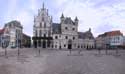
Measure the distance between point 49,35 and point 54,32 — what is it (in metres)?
2.58

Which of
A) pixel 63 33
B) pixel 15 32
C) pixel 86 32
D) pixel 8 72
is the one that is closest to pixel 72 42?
pixel 63 33

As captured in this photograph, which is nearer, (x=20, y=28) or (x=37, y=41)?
(x=37, y=41)

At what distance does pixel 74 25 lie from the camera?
7981 centimetres

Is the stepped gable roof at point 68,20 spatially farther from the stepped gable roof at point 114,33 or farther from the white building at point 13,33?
the stepped gable roof at point 114,33

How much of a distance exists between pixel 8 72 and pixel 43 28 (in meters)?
58.6

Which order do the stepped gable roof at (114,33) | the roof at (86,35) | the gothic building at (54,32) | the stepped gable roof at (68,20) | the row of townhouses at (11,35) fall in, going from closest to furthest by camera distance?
the gothic building at (54,32) < the row of townhouses at (11,35) < the stepped gable roof at (68,20) < the roof at (86,35) < the stepped gable roof at (114,33)

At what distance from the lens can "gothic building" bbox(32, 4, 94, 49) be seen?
71500 mm

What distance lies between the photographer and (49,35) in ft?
242

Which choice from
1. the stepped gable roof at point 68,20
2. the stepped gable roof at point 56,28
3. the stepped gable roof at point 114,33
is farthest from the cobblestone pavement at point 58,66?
the stepped gable roof at point 114,33

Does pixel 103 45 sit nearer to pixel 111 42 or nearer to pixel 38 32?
pixel 111 42

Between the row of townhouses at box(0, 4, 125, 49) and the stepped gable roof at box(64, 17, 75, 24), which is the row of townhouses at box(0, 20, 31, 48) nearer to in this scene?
the row of townhouses at box(0, 4, 125, 49)

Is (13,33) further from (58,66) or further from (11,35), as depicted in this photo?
(58,66)

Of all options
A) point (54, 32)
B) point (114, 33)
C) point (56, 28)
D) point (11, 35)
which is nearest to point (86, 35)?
point (114, 33)

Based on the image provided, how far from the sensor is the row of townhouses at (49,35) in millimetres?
72500
